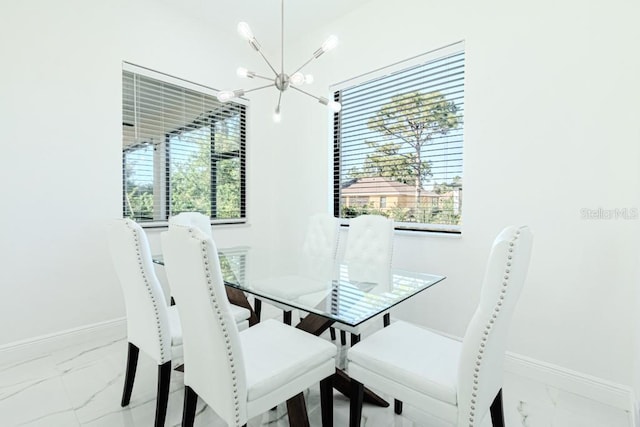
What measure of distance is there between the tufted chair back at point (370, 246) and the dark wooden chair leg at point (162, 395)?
3.64 ft

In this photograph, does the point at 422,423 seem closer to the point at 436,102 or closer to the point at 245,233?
the point at 436,102

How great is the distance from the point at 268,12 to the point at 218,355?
121 inches

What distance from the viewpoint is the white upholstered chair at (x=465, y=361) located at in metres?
1.01

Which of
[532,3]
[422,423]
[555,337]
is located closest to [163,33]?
[532,3]

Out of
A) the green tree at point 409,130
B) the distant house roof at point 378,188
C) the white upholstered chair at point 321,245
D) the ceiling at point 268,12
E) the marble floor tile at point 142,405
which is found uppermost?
the ceiling at point 268,12

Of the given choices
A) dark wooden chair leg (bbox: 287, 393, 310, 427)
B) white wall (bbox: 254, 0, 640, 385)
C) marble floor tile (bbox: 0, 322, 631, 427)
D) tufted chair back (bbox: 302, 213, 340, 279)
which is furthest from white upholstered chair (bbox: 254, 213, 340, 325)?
dark wooden chair leg (bbox: 287, 393, 310, 427)

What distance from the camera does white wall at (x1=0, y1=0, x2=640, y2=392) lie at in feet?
5.76

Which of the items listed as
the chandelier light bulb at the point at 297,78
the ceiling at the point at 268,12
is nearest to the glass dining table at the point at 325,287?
the chandelier light bulb at the point at 297,78

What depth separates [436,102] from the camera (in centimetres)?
254

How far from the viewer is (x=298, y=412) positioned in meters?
1.42

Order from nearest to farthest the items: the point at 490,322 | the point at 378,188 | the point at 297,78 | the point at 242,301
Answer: the point at 490,322 → the point at 297,78 → the point at 242,301 → the point at 378,188

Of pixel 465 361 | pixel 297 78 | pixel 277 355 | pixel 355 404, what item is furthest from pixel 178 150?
pixel 465 361

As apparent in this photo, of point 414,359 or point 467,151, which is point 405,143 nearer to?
point 467,151

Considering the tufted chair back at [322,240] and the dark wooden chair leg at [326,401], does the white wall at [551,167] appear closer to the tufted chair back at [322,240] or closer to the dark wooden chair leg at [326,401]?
the tufted chair back at [322,240]
